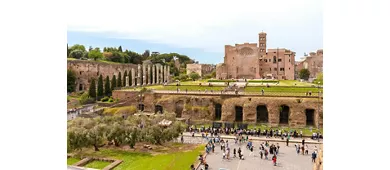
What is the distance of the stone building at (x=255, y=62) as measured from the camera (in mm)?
15680

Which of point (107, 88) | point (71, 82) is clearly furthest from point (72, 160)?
point (71, 82)

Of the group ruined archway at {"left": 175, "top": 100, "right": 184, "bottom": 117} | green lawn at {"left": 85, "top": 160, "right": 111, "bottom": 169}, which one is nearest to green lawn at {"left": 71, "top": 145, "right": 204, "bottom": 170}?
green lawn at {"left": 85, "top": 160, "right": 111, "bottom": 169}

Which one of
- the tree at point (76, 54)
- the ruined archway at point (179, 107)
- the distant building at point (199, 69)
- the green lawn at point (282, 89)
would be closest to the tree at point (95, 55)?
the tree at point (76, 54)

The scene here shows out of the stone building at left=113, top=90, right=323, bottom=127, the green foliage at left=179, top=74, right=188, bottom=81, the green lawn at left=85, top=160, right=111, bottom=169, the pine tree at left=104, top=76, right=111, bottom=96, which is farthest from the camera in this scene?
the green foliage at left=179, top=74, right=188, bottom=81

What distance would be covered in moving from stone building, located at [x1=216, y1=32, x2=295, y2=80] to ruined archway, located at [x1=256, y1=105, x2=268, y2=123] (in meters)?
4.67

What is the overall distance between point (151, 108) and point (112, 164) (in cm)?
585

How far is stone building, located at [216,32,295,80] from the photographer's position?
15.7 meters

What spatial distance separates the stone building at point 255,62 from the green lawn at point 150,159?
8.76 m

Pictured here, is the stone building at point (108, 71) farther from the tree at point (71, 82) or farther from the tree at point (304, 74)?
the tree at point (304, 74)

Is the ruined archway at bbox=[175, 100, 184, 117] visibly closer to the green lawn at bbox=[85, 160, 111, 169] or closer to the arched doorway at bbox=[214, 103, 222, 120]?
the arched doorway at bbox=[214, 103, 222, 120]

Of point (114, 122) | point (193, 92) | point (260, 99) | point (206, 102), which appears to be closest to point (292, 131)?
point (260, 99)
